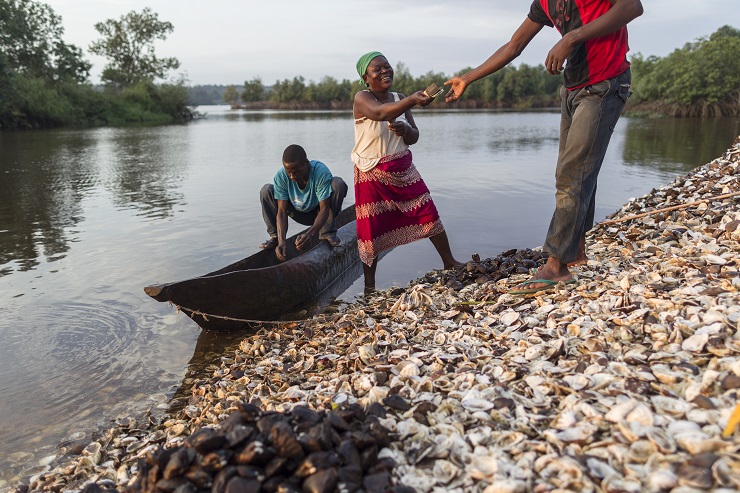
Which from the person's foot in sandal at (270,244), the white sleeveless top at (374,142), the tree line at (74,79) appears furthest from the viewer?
the tree line at (74,79)

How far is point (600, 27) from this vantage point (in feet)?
11.0

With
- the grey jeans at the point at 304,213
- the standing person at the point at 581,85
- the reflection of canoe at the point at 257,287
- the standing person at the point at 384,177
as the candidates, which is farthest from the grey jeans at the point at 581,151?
the grey jeans at the point at 304,213

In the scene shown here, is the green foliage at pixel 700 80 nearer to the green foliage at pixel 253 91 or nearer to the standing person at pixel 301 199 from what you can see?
the standing person at pixel 301 199

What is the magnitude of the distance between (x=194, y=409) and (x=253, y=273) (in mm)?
1650

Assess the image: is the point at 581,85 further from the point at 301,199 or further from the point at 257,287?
the point at 301,199

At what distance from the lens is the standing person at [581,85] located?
345 centimetres

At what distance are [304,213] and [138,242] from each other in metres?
3.47

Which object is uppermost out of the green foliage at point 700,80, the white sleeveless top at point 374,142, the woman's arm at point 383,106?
the green foliage at point 700,80

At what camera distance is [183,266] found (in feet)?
23.9

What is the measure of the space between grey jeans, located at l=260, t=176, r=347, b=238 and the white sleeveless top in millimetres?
1069

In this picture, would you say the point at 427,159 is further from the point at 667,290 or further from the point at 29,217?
the point at 667,290

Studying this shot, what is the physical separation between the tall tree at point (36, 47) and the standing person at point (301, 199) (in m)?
41.6

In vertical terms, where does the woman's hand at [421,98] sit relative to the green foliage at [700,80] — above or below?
below

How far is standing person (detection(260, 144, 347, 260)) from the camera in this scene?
5.98 m
